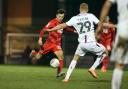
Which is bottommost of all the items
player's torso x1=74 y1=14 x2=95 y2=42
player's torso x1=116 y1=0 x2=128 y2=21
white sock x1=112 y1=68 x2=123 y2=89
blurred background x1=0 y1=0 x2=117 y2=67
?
blurred background x1=0 y1=0 x2=117 y2=67

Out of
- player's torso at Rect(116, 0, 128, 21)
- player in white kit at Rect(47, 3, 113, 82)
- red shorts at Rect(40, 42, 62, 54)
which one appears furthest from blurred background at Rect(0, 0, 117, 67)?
player's torso at Rect(116, 0, 128, 21)

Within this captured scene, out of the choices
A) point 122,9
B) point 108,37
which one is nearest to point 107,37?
point 108,37

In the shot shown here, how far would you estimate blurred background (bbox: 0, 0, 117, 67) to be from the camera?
2942cm

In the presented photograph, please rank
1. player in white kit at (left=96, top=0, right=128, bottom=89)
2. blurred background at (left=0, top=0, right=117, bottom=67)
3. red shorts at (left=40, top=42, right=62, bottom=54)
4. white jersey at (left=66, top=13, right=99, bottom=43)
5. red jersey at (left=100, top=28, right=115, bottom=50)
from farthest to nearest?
1. blurred background at (left=0, top=0, right=117, bottom=67)
2. red jersey at (left=100, top=28, right=115, bottom=50)
3. red shorts at (left=40, top=42, right=62, bottom=54)
4. white jersey at (left=66, top=13, right=99, bottom=43)
5. player in white kit at (left=96, top=0, right=128, bottom=89)

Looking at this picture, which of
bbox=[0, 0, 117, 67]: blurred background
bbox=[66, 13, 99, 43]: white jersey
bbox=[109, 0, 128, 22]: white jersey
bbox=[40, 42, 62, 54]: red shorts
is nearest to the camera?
bbox=[109, 0, 128, 22]: white jersey

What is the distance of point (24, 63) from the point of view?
2852 centimetres

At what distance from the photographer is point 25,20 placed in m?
30.4

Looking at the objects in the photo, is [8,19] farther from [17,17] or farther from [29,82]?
[29,82]

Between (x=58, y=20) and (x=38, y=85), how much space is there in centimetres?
392

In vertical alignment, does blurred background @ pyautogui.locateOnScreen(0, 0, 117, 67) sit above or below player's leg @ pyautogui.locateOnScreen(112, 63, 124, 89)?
below

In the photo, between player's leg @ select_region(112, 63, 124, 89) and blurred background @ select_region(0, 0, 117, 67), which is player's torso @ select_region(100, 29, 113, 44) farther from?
player's leg @ select_region(112, 63, 124, 89)

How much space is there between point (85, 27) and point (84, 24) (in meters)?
0.11

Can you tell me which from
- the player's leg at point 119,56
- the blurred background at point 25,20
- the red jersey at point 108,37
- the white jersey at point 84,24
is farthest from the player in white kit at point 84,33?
the blurred background at point 25,20

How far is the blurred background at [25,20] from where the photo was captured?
1158 inches
